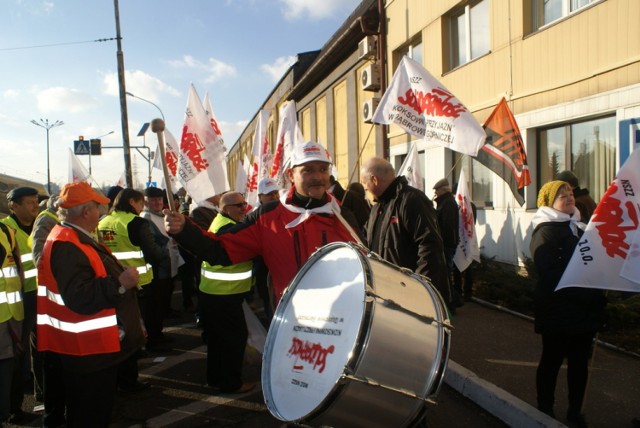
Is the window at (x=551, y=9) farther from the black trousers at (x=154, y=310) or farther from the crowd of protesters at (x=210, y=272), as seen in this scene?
the black trousers at (x=154, y=310)

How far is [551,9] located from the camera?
810cm

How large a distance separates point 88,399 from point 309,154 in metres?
1.98

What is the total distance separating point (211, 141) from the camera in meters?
4.65

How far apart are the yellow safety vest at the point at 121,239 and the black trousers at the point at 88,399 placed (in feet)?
7.65

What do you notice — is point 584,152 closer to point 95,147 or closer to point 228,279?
point 228,279

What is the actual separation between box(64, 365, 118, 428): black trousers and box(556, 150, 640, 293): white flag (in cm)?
294

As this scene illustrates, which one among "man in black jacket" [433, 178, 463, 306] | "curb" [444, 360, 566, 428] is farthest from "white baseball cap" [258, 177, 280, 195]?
"curb" [444, 360, 566, 428]

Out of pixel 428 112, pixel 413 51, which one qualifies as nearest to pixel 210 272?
Answer: pixel 428 112

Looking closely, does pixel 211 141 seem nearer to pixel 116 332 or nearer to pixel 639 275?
pixel 116 332

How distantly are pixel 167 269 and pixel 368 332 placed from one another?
16.0 feet

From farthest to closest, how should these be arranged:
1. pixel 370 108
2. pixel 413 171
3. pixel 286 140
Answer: pixel 370 108 < pixel 286 140 < pixel 413 171

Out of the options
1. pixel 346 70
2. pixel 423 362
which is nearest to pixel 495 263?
pixel 423 362

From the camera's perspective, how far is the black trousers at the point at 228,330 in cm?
461

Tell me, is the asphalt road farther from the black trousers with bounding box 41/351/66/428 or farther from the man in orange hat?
the man in orange hat
